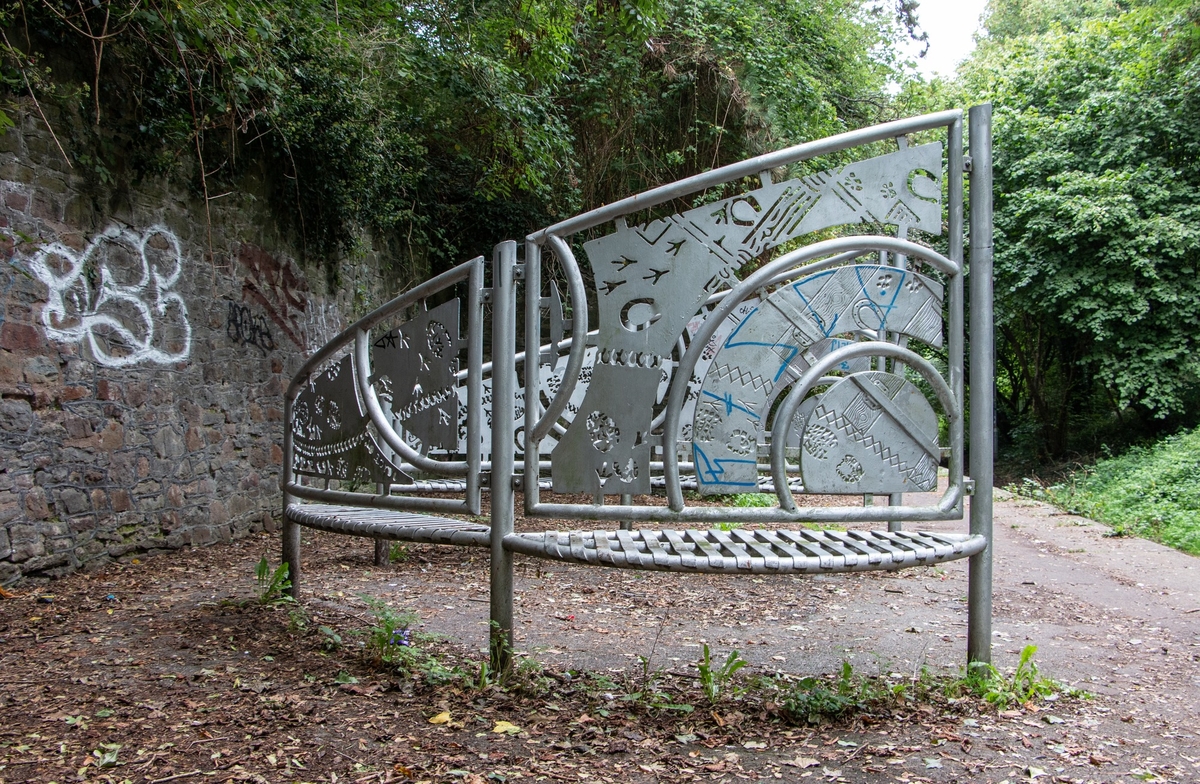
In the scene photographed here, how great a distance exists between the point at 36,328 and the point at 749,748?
432 centimetres

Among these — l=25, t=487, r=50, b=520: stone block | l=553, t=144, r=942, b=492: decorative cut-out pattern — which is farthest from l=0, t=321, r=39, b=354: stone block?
l=553, t=144, r=942, b=492: decorative cut-out pattern

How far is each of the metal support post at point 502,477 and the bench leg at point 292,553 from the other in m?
1.47

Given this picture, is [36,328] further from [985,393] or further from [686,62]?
[686,62]

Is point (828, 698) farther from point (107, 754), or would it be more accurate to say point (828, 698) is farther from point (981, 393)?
point (107, 754)

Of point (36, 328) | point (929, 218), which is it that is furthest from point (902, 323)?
point (36, 328)

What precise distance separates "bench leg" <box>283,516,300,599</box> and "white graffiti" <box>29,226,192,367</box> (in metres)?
2.04

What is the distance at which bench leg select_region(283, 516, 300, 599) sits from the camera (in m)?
3.85

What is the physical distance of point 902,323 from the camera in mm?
2656

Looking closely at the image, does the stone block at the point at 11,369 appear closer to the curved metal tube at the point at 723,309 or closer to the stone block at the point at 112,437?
the stone block at the point at 112,437

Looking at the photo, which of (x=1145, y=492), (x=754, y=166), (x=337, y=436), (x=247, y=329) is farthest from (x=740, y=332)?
(x=1145, y=492)

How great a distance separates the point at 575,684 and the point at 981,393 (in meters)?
1.57

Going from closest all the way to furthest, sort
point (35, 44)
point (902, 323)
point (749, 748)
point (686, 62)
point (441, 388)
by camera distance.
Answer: point (749, 748), point (902, 323), point (441, 388), point (35, 44), point (686, 62)

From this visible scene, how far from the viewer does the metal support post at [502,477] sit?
2.69 m

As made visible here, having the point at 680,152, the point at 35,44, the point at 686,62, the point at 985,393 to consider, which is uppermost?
the point at 686,62
